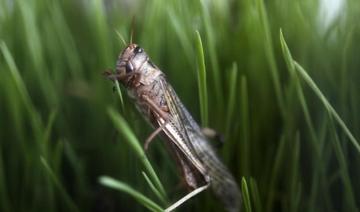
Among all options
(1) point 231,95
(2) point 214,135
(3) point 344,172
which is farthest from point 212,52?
(3) point 344,172

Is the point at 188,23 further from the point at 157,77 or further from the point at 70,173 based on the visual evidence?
the point at 70,173

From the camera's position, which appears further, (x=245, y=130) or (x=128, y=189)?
(x=245, y=130)

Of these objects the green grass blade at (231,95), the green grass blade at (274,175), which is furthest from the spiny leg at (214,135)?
the green grass blade at (274,175)

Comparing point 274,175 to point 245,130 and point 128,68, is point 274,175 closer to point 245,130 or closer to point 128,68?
point 245,130

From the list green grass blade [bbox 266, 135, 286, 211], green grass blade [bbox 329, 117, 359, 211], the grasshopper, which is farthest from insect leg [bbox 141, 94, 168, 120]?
green grass blade [bbox 329, 117, 359, 211]

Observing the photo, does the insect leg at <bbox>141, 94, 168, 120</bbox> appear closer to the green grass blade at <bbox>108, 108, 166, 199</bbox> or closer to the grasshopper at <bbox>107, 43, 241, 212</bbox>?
the grasshopper at <bbox>107, 43, 241, 212</bbox>

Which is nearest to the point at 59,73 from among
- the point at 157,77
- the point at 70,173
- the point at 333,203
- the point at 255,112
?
the point at 70,173
